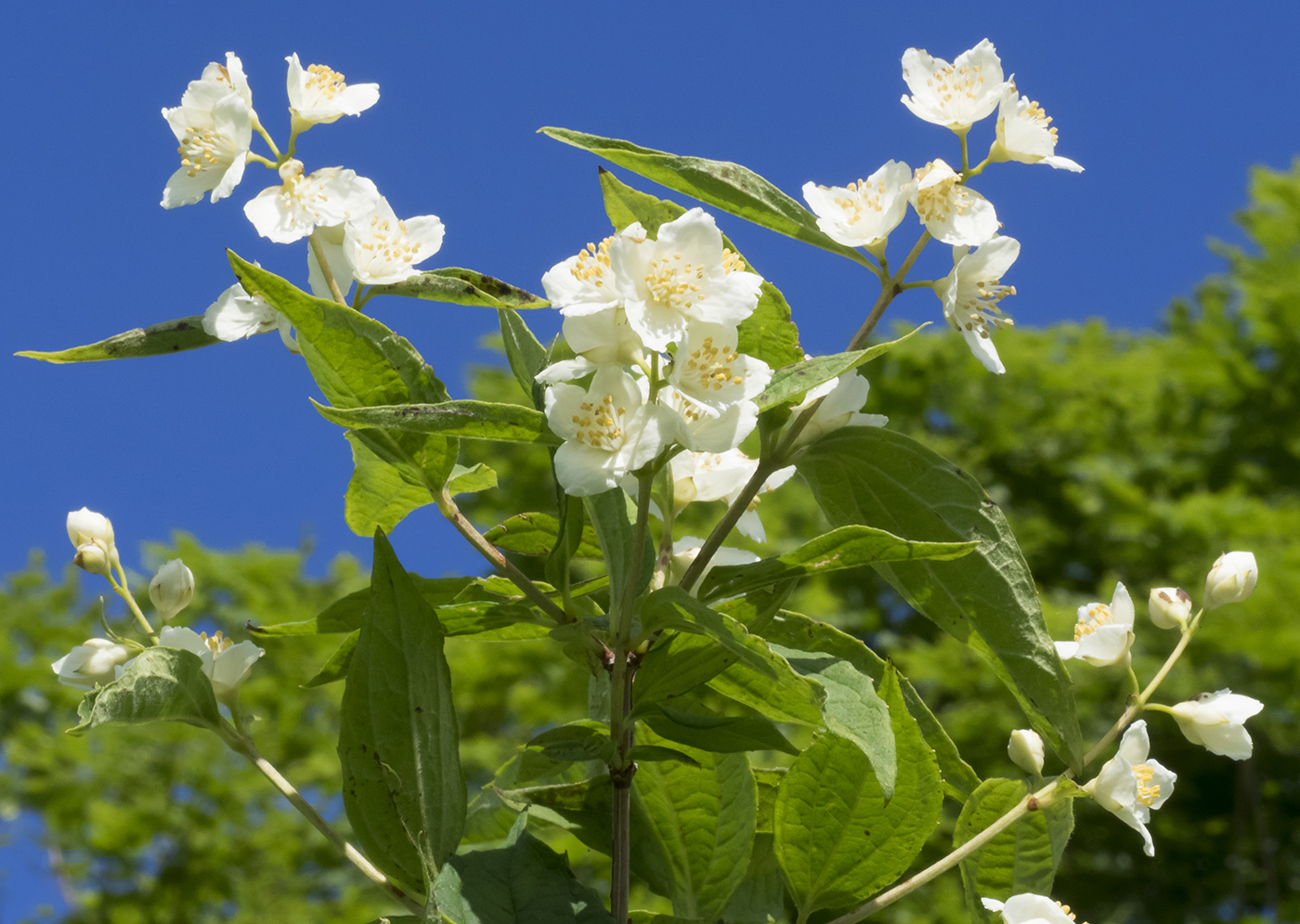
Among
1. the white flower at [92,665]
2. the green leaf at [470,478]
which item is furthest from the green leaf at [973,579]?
the white flower at [92,665]

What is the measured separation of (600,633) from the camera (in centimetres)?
98

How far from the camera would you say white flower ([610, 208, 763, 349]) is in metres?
0.83

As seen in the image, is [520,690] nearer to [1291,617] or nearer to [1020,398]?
[1291,617]

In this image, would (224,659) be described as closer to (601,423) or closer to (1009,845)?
(601,423)

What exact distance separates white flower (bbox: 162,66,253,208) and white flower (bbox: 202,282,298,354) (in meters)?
0.10

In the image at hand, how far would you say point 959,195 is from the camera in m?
0.99

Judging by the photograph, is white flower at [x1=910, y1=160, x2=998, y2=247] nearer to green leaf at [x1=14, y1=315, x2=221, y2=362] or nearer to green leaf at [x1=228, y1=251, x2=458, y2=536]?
green leaf at [x1=228, y1=251, x2=458, y2=536]

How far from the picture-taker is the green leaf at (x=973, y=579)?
962 millimetres

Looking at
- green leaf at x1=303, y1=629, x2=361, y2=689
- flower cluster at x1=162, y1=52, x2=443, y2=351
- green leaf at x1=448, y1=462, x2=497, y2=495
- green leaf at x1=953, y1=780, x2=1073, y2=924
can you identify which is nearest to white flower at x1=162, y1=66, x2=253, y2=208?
flower cluster at x1=162, y1=52, x2=443, y2=351

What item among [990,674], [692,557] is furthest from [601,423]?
[990,674]

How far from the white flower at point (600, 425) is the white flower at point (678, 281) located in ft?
0.17

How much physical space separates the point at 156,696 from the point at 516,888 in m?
0.33

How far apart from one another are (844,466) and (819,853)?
362mm

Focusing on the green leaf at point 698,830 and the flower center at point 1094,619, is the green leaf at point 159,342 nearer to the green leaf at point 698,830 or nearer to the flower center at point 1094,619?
the green leaf at point 698,830
